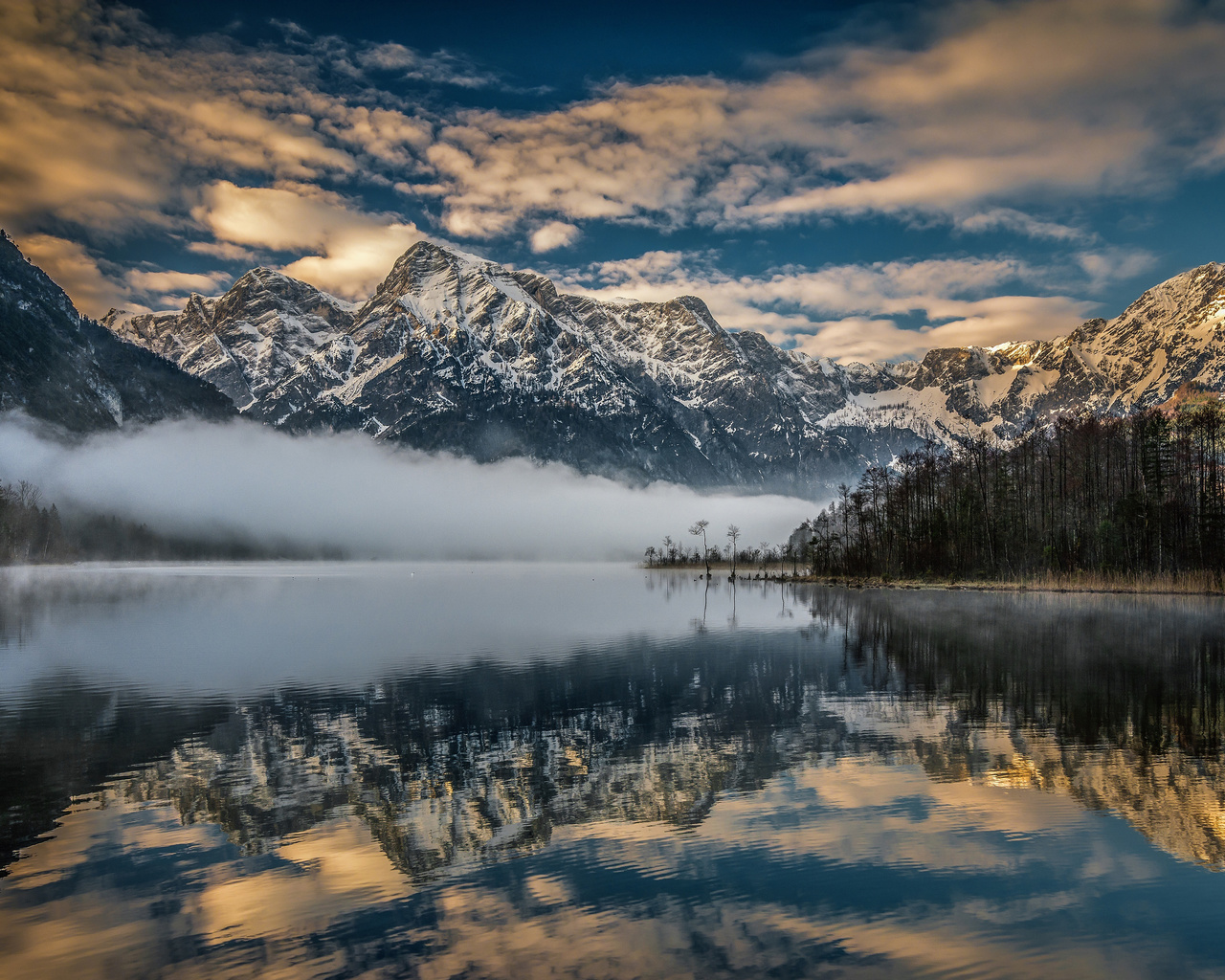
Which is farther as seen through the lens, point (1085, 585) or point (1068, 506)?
point (1068, 506)

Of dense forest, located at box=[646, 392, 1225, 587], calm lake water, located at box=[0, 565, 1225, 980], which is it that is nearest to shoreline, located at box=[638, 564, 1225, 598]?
dense forest, located at box=[646, 392, 1225, 587]

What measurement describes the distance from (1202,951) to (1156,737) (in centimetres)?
1260

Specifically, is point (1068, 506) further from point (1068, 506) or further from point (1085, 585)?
point (1085, 585)

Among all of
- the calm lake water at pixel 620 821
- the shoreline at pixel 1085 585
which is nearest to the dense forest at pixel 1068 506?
the shoreline at pixel 1085 585

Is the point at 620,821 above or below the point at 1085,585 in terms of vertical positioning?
above

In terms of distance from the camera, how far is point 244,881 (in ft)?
40.9

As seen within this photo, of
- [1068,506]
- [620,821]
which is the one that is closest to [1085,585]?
[1068,506]

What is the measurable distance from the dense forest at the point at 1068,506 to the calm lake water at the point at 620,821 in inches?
2402

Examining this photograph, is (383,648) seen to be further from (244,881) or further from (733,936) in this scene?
(733,936)

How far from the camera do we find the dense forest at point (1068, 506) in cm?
8575

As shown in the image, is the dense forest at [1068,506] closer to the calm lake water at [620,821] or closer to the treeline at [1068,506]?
the treeline at [1068,506]

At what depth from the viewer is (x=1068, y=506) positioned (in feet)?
335

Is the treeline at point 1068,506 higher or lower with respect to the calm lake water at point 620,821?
higher

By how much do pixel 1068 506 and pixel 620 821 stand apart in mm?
105350
